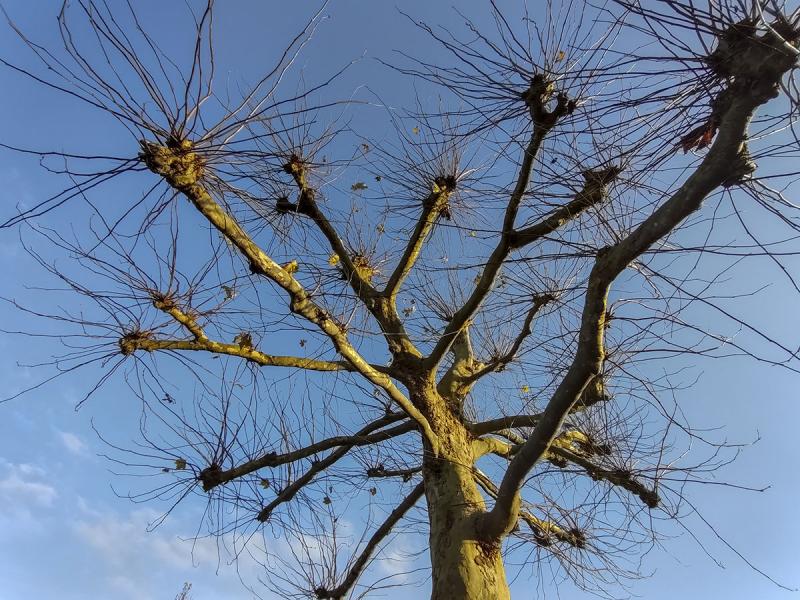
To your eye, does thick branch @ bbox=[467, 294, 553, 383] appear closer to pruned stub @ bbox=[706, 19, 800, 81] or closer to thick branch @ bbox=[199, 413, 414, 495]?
thick branch @ bbox=[199, 413, 414, 495]

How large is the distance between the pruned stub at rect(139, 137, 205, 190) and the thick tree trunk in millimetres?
2141

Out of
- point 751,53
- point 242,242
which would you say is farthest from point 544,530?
point 751,53

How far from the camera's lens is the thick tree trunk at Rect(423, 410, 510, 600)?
8.48 ft

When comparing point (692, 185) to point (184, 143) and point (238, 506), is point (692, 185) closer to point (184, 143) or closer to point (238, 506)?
point (184, 143)

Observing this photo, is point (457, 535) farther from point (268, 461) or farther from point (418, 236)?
point (418, 236)

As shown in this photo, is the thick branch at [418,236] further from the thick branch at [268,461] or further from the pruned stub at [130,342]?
the pruned stub at [130,342]

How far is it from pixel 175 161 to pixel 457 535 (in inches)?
92.4

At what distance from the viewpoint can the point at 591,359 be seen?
7.06 ft

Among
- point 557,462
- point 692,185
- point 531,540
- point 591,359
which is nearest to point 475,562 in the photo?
point 531,540

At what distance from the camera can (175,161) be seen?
2.22 meters

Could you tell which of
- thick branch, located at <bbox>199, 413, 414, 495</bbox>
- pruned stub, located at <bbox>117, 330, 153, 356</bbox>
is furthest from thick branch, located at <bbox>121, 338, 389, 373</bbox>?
thick branch, located at <bbox>199, 413, 414, 495</bbox>

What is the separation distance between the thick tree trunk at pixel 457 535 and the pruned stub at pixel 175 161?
84.3 inches

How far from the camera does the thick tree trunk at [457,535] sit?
258 cm

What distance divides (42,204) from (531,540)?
3.36 meters
